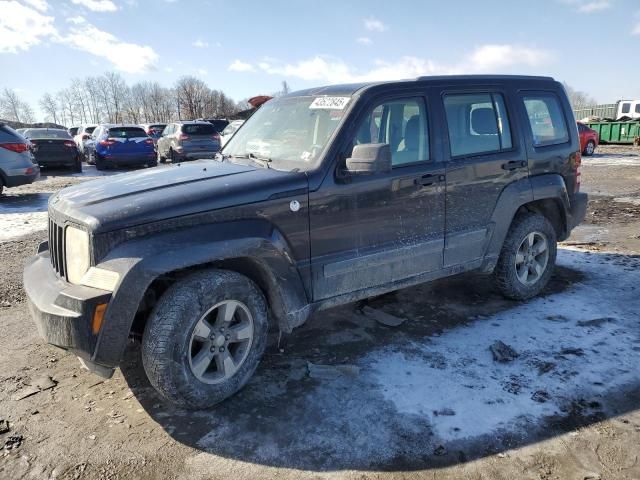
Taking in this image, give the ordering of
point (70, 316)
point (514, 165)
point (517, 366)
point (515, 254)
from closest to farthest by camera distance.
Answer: point (70, 316) → point (517, 366) → point (514, 165) → point (515, 254)

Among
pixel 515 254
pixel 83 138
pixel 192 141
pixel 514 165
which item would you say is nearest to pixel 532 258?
pixel 515 254

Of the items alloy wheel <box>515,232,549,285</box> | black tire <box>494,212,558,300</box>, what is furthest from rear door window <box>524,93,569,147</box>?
alloy wheel <box>515,232,549,285</box>

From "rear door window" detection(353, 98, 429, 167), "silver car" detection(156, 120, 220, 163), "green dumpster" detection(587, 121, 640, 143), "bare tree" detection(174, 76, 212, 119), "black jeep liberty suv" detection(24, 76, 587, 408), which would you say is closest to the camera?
"black jeep liberty suv" detection(24, 76, 587, 408)

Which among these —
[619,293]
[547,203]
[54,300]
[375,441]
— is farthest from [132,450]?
[619,293]

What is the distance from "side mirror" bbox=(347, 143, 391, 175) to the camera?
10.4 ft

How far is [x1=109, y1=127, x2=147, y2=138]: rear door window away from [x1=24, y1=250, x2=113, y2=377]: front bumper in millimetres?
15311

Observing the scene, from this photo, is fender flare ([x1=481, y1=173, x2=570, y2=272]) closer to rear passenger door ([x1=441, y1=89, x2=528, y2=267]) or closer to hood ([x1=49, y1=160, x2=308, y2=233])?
rear passenger door ([x1=441, y1=89, x2=528, y2=267])

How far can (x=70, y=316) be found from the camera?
260cm

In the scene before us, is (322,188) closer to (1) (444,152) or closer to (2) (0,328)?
(1) (444,152)

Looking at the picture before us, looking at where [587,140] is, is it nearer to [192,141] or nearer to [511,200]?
[192,141]

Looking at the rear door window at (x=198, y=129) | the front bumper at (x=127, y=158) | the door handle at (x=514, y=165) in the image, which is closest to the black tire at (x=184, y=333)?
the door handle at (x=514, y=165)

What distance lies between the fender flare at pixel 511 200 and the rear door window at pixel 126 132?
50.3ft

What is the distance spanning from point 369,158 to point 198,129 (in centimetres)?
1501

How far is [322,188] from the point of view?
328cm
